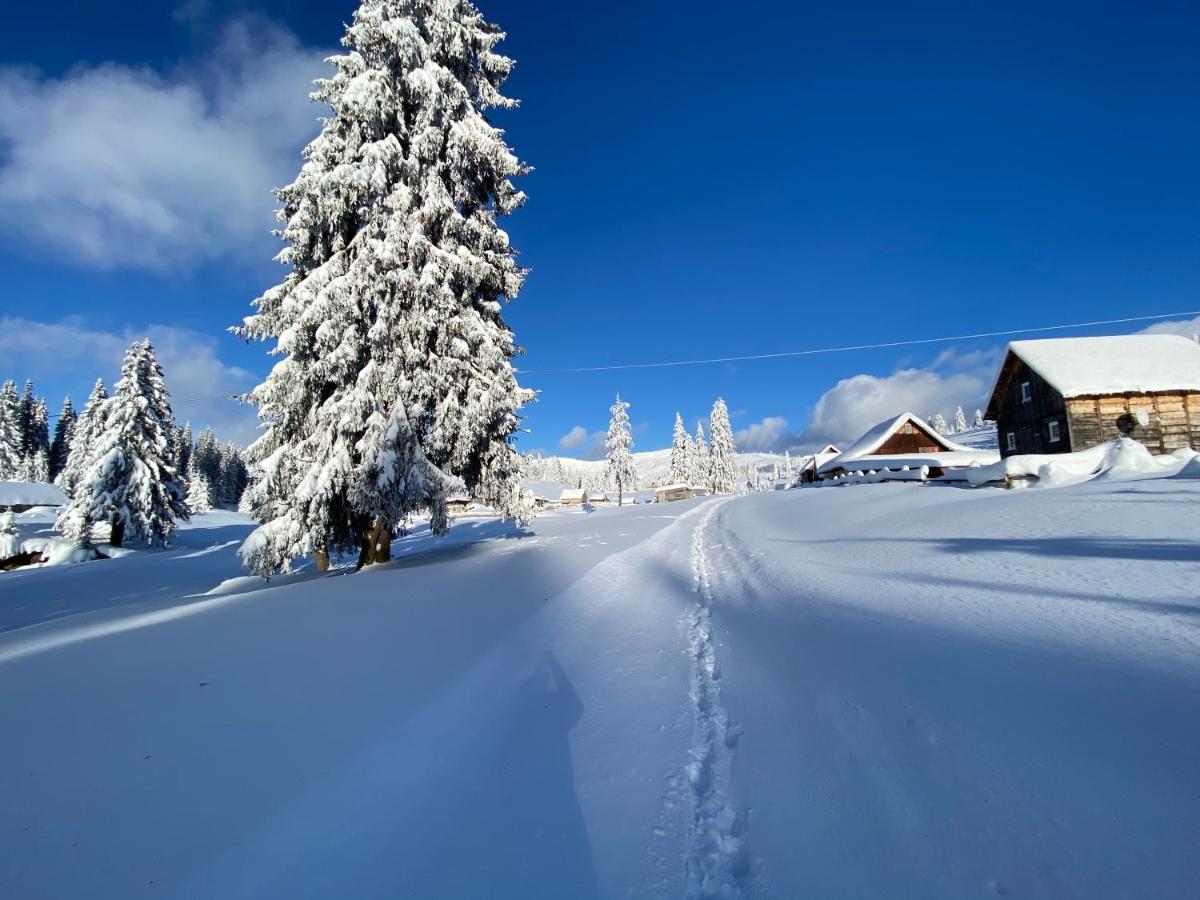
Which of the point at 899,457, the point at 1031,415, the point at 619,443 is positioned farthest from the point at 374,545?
the point at 619,443

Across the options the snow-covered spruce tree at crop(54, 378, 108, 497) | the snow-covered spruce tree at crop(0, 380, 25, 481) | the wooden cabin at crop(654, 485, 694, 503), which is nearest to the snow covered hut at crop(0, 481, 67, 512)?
the snow-covered spruce tree at crop(54, 378, 108, 497)

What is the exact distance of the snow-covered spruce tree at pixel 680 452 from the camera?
258 feet

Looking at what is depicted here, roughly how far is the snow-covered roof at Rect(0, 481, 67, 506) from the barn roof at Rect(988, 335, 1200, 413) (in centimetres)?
7242

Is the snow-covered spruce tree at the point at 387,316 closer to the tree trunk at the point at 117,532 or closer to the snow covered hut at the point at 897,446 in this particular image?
the tree trunk at the point at 117,532

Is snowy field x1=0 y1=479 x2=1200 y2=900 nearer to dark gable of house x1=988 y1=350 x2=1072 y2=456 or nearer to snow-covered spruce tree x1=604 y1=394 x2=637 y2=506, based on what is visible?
dark gable of house x1=988 y1=350 x2=1072 y2=456

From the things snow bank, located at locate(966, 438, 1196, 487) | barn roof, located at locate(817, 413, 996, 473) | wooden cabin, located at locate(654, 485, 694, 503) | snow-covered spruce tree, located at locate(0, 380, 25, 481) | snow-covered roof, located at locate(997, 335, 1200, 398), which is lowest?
wooden cabin, located at locate(654, 485, 694, 503)

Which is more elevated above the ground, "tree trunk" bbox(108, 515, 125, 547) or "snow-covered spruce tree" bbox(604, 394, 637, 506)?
"snow-covered spruce tree" bbox(604, 394, 637, 506)

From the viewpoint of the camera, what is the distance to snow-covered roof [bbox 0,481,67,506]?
44219 millimetres

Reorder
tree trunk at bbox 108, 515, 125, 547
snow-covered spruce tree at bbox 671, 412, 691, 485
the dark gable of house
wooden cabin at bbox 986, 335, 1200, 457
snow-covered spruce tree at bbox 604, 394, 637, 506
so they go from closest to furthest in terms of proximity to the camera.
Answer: wooden cabin at bbox 986, 335, 1200, 457 → the dark gable of house → tree trunk at bbox 108, 515, 125, 547 → snow-covered spruce tree at bbox 604, 394, 637, 506 → snow-covered spruce tree at bbox 671, 412, 691, 485

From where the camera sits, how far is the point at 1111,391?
2102 centimetres

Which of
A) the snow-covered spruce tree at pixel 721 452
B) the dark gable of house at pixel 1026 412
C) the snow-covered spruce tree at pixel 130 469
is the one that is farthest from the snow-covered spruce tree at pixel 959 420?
the snow-covered spruce tree at pixel 130 469

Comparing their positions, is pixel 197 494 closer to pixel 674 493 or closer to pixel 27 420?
pixel 27 420

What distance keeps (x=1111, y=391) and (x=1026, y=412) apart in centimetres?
359

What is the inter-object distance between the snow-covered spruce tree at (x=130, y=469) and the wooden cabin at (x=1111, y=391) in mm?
47453
